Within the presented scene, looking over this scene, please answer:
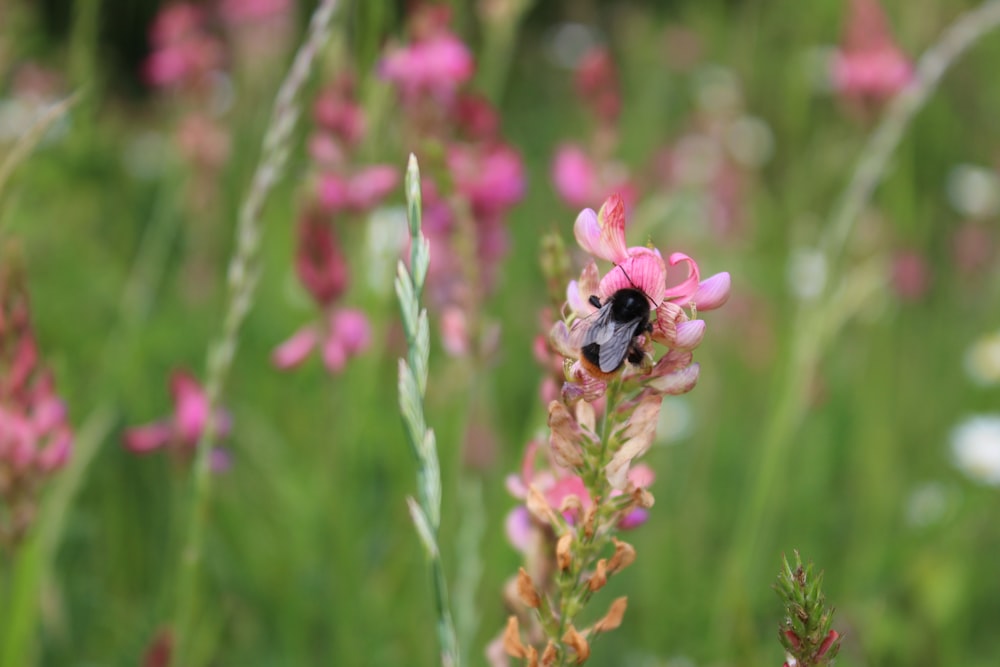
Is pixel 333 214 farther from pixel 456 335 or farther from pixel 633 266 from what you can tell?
pixel 633 266

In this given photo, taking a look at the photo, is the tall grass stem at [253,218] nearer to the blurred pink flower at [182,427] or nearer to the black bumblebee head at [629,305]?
the black bumblebee head at [629,305]

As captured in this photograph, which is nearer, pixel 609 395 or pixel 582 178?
pixel 609 395

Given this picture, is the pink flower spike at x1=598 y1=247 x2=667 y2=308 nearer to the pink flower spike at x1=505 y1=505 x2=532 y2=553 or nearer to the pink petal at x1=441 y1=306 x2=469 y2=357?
the pink flower spike at x1=505 y1=505 x2=532 y2=553

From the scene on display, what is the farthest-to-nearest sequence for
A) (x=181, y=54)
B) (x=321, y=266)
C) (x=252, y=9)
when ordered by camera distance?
(x=252, y=9)
(x=181, y=54)
(x=321, y=266)

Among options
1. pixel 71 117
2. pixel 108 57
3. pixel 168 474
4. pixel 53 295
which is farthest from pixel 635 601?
pixel 108 57

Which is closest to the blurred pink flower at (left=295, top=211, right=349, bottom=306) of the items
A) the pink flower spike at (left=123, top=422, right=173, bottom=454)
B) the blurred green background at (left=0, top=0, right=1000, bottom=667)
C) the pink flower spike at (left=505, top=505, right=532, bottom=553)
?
the blurred green background at (left=0, top=0, right=1000, bottom=667)

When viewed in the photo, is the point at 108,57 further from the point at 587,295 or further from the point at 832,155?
the point at 587,295

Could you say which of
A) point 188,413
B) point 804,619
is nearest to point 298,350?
point 188,413
